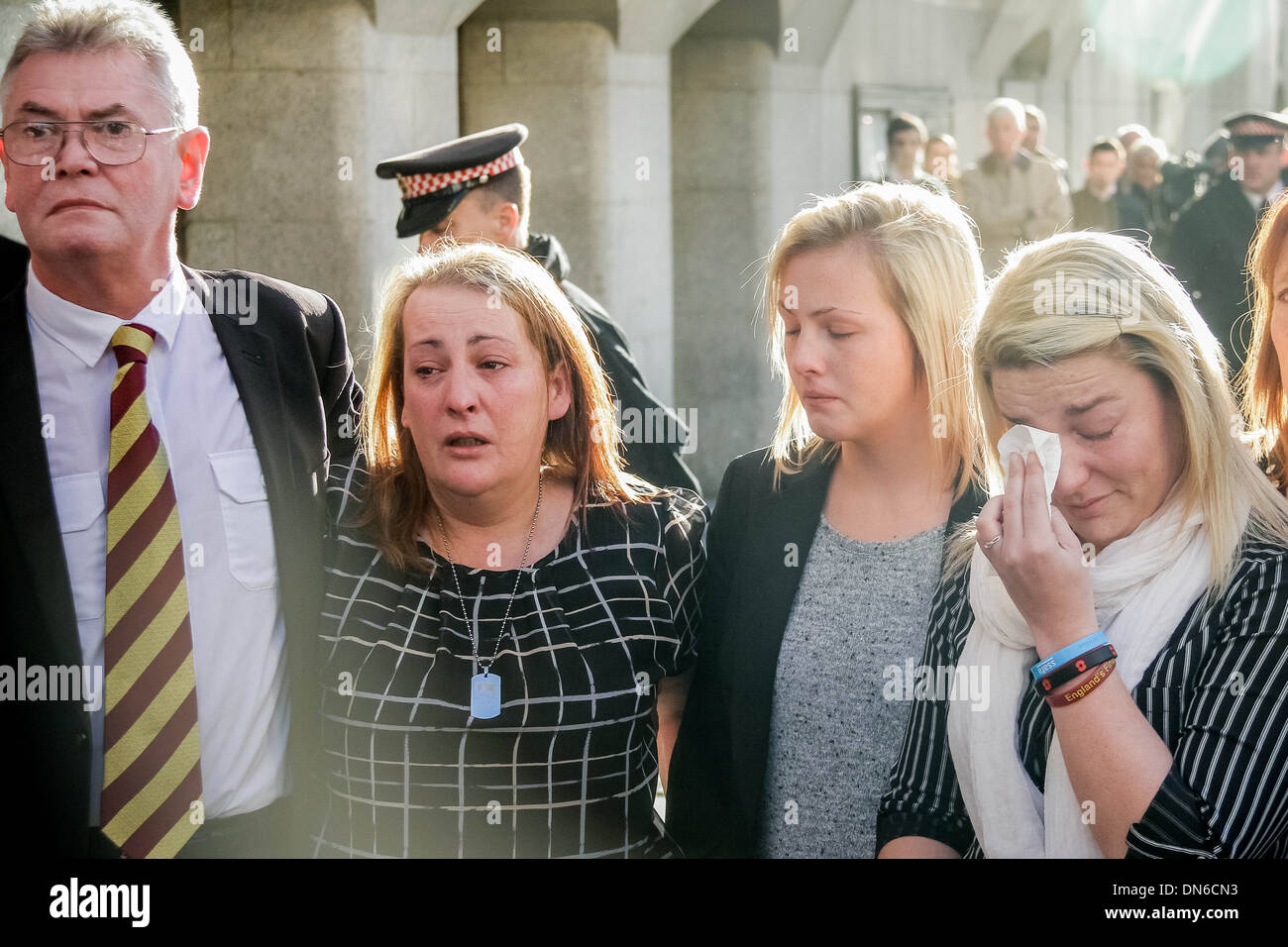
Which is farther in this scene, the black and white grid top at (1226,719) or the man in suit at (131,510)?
the man in suit at (131,510)

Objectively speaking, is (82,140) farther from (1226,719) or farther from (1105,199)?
(1105,199)

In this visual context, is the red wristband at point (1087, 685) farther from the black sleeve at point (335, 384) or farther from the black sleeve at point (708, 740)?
the black sleeve at point (335, 384)

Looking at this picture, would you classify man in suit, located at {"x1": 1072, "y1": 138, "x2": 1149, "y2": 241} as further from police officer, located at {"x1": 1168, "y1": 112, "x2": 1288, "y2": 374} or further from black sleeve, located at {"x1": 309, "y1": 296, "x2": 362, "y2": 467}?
black sleeve, located at {"x1": 309, "y1": 296, "x2": 362, "y2": 467}

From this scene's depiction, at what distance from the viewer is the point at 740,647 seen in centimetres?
227

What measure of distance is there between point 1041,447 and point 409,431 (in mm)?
975

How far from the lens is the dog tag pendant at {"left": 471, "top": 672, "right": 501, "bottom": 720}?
2.11 meters

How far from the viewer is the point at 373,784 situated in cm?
213

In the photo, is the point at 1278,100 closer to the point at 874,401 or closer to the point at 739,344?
the point at 739,344

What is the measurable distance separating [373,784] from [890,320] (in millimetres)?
1048

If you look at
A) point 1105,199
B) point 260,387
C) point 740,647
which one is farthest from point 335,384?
point 1105,199

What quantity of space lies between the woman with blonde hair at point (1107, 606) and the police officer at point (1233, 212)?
3.67m

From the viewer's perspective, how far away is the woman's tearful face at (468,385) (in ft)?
7.18

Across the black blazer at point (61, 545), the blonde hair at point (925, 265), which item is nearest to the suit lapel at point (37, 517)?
the black blazer at point (61, 545)
